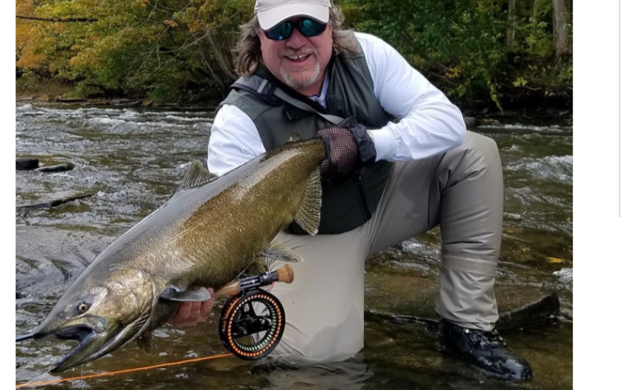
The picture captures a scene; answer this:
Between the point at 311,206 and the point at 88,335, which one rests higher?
the point at 311,206

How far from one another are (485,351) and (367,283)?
3.78 ft

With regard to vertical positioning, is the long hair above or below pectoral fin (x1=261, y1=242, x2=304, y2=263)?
above

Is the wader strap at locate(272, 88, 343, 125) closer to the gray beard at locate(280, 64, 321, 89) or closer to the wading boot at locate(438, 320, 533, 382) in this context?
the gray beard at locate(280, 64, 321, 89)

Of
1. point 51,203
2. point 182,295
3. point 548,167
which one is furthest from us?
point 548,167

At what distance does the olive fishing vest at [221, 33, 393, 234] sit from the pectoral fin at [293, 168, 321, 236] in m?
0.22

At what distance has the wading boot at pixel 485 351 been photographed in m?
2.65

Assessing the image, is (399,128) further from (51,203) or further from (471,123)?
(471,123)

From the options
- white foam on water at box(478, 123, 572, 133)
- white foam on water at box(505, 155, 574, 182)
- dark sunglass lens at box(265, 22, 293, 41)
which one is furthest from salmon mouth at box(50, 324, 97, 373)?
white foam on water at box(478, 123, 572, 133)

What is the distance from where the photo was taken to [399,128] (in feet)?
8.83

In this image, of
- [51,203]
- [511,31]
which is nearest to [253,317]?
[51,203]

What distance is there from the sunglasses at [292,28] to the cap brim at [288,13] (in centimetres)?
2

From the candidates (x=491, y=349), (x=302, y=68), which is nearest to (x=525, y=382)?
(x=491, y=349)

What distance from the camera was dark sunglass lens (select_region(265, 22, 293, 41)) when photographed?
106 inches

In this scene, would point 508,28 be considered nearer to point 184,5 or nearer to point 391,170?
point 184,5
